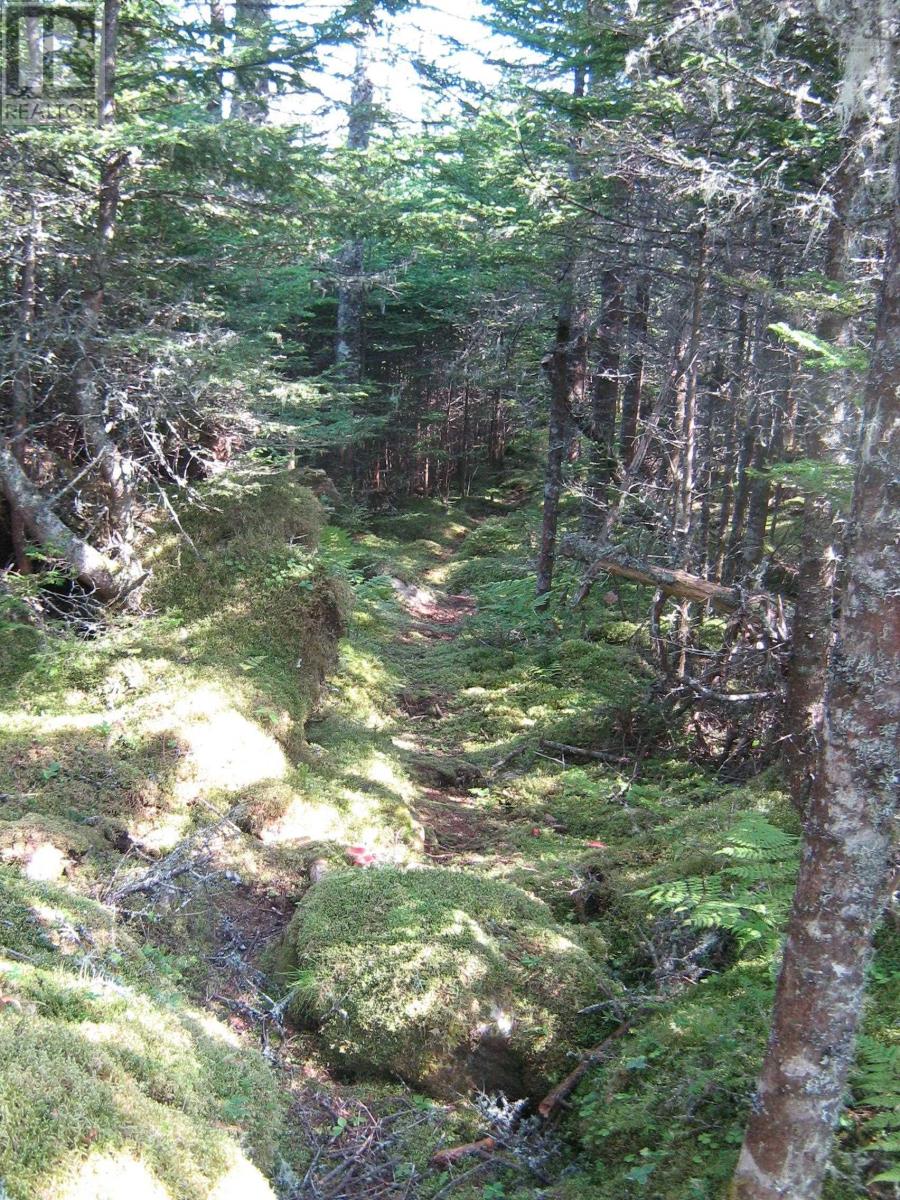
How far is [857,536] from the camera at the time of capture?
282 cm

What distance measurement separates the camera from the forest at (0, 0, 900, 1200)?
296 cm

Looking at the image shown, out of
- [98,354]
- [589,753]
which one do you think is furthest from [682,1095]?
[98,354]

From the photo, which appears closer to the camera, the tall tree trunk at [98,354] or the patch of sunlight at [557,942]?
the patch of sunlight at [557,942]

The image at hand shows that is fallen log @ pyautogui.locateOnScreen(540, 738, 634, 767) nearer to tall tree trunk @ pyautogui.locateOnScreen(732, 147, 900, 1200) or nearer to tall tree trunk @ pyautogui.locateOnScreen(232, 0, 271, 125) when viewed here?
tall tree trunk @ pyautogui.locateOnScreen(732, 147, 900, 1200)

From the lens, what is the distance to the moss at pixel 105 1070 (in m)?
2.54

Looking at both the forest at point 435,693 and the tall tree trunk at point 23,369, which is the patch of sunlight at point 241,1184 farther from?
the tall tree trunk at point 23,369

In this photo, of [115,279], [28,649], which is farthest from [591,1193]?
[115,279]

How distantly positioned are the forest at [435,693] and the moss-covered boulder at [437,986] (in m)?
0.03

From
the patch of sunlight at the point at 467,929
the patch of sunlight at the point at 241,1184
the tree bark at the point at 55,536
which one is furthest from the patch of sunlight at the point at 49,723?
the patch of sunlight at the point at 241,1184

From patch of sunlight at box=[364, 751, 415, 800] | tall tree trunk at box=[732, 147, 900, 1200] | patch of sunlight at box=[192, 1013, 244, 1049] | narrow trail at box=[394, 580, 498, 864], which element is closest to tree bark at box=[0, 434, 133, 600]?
patch of sunlight at box=[364, 751, 415, 800]

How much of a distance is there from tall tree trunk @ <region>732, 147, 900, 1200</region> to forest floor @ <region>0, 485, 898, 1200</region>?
1.70ft

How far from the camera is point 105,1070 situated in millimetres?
2994

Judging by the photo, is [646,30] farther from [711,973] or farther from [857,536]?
[711,973]

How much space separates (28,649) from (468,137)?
1134cm
